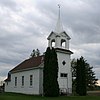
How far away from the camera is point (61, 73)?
36.5 m

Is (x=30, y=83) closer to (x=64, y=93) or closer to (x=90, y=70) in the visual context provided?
(x=64, y=93)

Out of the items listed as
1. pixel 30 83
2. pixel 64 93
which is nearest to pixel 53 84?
pixel 64 93

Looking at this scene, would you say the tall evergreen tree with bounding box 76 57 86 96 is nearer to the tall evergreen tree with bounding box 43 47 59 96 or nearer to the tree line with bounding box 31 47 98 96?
the tree line with bounding box 31 47 98 96

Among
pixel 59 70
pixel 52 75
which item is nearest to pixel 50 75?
pixel 52 75

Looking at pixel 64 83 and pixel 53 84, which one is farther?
pixel 64 83

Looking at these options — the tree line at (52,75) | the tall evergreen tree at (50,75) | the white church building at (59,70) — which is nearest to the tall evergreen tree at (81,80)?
the tree line at (52,75)

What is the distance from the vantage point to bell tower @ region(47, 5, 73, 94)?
119ft

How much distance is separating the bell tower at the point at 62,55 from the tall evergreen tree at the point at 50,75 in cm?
386

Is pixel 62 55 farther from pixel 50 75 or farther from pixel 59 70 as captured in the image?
pixel 50 75

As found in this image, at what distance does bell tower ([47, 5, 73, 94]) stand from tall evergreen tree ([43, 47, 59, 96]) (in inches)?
152

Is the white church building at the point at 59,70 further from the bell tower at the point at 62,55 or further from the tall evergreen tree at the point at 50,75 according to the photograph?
the tall evergreen tree at the point at 50,75

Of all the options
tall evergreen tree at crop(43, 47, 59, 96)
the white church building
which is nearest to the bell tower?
the white church building

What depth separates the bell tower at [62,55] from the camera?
36.4m

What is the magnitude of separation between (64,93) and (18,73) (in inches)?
453
